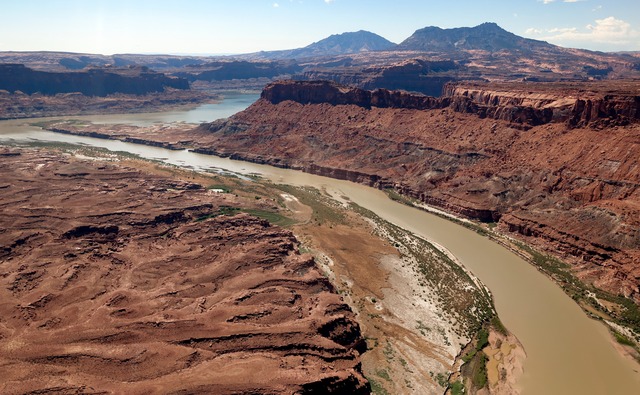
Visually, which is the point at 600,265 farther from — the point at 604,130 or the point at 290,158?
the point at 290,158

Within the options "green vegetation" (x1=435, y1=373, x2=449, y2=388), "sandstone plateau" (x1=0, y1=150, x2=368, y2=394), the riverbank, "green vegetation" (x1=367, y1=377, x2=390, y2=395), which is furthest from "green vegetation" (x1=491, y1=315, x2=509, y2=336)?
"green vegetation" (x1=367, y1=377, x2=390, y2=395)

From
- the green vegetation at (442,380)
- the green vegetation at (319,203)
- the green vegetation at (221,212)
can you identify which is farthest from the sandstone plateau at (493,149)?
the green vegetation at (221,212)

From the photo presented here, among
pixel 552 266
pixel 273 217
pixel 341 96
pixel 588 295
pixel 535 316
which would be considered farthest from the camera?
pixel 341 96

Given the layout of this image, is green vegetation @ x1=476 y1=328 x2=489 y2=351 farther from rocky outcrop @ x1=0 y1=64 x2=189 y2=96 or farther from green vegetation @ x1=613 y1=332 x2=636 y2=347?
rocky outcrop @ x1=0 y1=64 x2=189 y2=96

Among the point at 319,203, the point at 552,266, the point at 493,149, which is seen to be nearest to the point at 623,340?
the point at 552,266

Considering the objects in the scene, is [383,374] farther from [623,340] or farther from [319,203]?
[319,203]

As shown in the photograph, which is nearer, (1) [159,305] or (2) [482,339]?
(1) [159,305]

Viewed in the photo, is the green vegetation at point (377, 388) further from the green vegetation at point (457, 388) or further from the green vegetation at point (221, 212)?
the green vegetation at point (221, 212)
